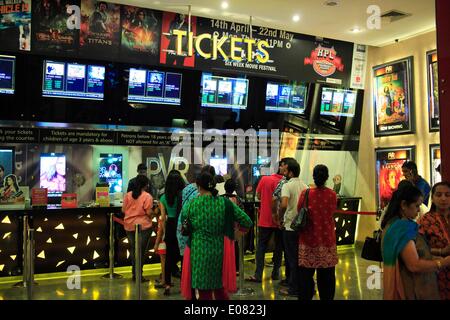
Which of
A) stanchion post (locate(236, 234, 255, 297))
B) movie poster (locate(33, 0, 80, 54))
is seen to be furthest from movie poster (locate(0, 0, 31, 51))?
stanchion post (locate(236, 234, 255, 297))

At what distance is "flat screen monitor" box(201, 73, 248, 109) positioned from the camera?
7398mm

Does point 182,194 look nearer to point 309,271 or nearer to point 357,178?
point 309,271

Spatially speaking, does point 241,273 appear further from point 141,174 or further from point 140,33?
point 140,33

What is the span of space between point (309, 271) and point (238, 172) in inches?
162

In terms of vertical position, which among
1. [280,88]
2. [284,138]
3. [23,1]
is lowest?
[284,138]

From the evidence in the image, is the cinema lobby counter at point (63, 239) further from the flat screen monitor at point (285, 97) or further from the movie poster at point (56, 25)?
the flat screen monitor at point (285, 97)

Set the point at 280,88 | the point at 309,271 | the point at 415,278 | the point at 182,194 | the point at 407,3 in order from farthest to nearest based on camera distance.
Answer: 1. the point at 280,88
2. the point at 407,3
3. the point at 182,194
4. the point at 309,271
5. the point at 415,278

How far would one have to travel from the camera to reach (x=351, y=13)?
7.19 meters

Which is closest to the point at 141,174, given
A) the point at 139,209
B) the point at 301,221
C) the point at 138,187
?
the point at 138,187

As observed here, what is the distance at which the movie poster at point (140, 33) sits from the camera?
6.95m

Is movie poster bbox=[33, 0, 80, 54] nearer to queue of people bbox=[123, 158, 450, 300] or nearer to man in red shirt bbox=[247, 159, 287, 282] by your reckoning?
queue of people bbox=[123, 158, 450, 300]

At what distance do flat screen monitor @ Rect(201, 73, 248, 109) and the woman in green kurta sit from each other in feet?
12.5
